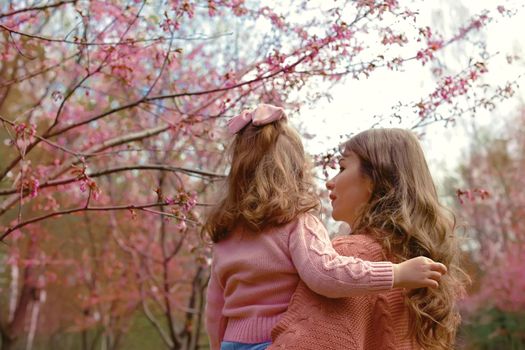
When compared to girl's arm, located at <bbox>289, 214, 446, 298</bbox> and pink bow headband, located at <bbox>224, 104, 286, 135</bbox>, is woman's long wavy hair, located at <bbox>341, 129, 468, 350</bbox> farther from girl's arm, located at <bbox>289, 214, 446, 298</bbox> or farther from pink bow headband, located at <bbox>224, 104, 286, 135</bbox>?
pink bow headband, located at <bbox>224, 104, 286, 135</bbox>

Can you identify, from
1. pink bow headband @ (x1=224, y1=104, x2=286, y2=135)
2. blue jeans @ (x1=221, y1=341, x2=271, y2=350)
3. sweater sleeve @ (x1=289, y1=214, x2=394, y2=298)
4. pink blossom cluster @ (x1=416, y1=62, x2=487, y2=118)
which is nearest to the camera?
sweater sleeve @ (x1=289, y1=214, x2=394, y2=298)

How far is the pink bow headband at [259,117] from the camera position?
2.41 m

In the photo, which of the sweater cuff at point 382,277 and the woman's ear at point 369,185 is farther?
the woman's ear at point 369,185

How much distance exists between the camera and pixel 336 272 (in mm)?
1981

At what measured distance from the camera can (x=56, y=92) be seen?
3.40m

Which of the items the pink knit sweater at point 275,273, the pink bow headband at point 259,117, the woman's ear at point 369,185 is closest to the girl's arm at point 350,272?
the pink knit sweater at point 275,273

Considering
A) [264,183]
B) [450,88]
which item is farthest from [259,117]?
[450,88]

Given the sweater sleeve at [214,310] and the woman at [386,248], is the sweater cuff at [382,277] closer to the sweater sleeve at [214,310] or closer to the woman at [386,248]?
the woman at [386,248]

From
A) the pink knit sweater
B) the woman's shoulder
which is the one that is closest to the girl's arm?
the pink knit sweater

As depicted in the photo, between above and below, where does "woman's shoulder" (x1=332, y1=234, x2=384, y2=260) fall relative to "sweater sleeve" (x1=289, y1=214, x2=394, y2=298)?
above

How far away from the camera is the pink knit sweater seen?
1987 mm

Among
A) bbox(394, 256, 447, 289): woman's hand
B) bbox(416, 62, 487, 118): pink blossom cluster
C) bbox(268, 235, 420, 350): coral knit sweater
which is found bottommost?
bbox(268, 235, 420, 350): coral knit sweater

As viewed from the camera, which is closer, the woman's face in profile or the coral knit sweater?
the coral knit sweater

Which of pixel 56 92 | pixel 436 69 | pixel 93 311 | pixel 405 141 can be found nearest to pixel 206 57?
pixel 436 69
